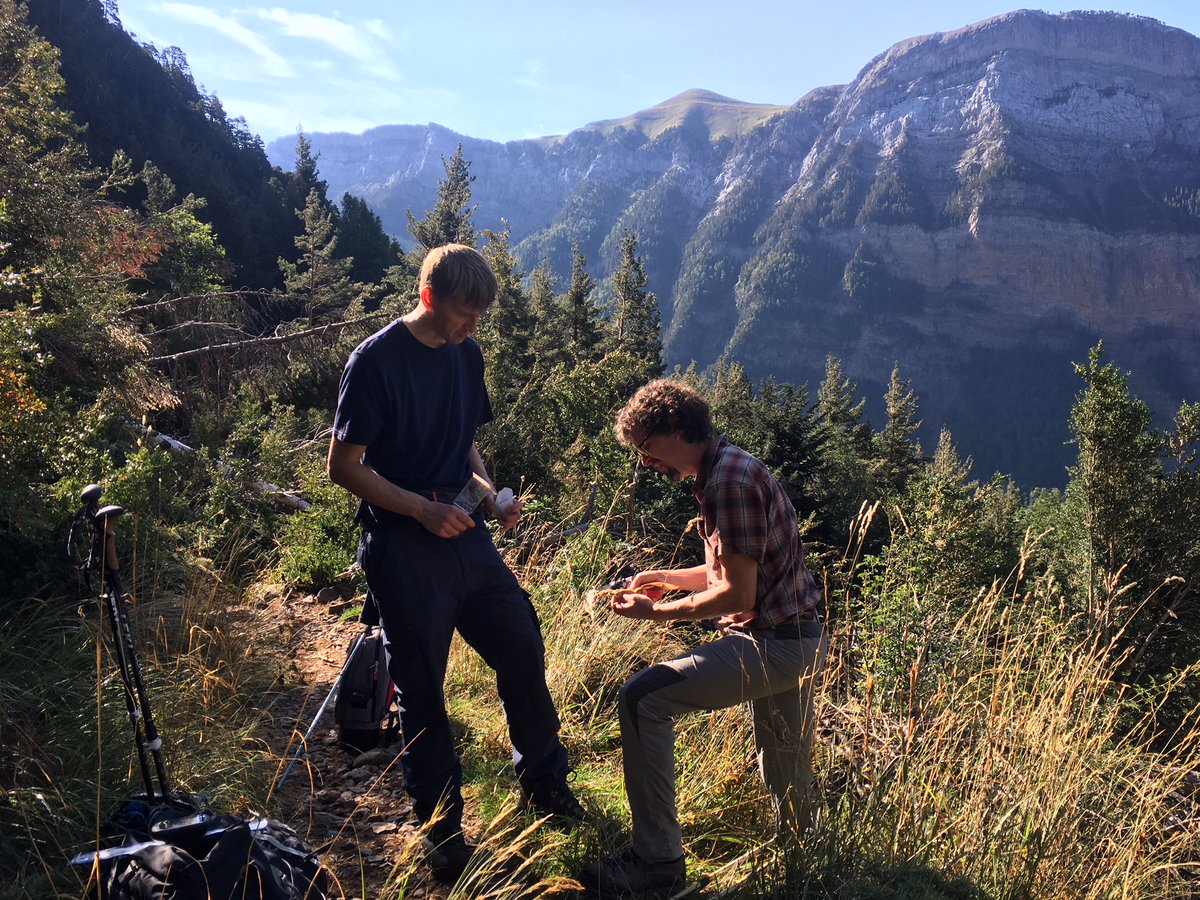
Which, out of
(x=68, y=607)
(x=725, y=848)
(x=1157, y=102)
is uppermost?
(x=1157, y=102)

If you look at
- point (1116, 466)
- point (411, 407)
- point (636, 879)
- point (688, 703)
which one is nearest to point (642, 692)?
point (688, 703)

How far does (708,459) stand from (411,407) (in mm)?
1020

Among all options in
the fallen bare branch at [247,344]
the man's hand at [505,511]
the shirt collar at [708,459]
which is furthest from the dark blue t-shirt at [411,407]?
the fallen bare branch at [247,344]

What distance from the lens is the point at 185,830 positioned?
1.90 m

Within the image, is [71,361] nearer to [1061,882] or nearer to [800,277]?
[1061,882]

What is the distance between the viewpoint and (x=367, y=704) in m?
3.36

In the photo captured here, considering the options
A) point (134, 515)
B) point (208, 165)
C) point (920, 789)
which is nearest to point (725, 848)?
point (920, 789)

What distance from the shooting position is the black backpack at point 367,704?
336cm

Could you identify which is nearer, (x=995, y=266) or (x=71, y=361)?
(x=71, y=361)

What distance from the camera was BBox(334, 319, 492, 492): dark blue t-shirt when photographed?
2.48 m

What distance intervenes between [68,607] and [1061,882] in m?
4.23

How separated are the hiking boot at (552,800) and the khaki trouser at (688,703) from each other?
0.37 metres

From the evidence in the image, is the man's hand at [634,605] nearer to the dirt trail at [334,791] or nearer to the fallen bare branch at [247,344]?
the dirt trail at [334,791]

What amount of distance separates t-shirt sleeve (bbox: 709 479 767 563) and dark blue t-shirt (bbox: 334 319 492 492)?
98 cm
